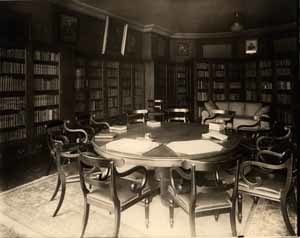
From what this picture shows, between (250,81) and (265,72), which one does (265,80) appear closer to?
(265,72)

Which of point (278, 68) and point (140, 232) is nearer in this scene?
point (140, 232)

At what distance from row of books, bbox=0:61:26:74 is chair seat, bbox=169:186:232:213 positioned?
10.2 feet

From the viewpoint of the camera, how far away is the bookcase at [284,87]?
728 centimetres

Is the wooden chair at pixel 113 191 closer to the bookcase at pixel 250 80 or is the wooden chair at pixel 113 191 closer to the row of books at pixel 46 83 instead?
the row of books at pixel 46 83

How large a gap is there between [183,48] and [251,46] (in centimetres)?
197

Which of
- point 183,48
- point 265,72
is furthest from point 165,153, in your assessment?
point 183,48

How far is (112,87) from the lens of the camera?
21.1ft

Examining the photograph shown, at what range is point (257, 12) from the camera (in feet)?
20.9

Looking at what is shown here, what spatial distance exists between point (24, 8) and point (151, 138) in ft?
10.4

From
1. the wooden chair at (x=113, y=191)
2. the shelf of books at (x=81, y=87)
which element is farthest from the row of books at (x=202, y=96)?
the wooden chair at (x=113, y=191)

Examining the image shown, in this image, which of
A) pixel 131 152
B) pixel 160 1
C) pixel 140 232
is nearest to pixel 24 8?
pixel 160 1

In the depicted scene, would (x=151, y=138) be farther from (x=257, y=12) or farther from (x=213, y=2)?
(x=257, y=12)

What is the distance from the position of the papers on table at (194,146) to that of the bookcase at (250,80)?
5.90 meters

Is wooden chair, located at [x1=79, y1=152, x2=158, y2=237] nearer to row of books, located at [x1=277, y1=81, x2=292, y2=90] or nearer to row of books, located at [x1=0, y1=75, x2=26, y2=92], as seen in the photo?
row of books, located at [x1=0, y1=75, x2=26, y2=92]
